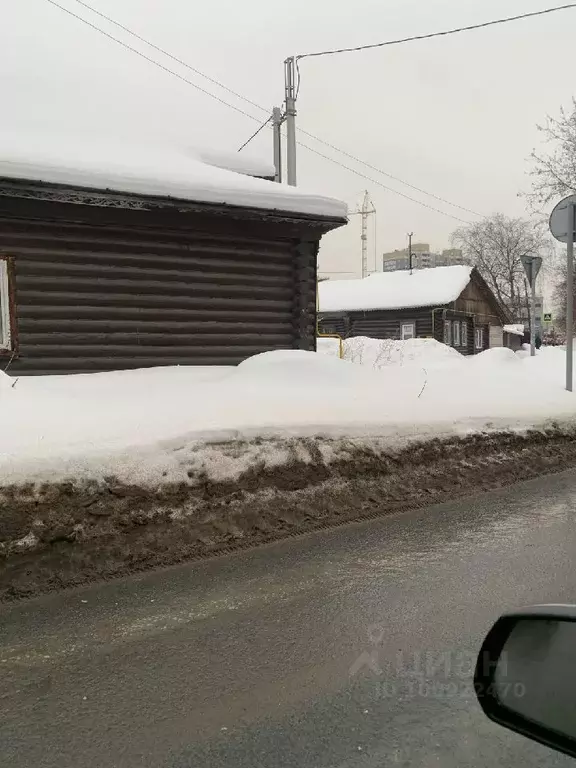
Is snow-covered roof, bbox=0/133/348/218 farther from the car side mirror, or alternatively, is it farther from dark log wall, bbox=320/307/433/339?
dark log wall, bbox=320/307/433/339

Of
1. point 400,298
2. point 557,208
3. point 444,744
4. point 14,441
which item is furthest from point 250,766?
point 400,298

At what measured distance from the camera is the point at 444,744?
7.24 feet

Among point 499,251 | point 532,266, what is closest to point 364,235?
point 499,251

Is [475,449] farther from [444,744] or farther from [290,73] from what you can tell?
[290,73]

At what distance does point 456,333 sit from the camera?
3525 cm

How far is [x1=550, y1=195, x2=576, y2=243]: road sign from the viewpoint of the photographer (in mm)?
8768

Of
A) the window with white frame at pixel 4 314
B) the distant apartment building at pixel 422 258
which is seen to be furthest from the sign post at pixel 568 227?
the distant apartment building at pixel 422 258

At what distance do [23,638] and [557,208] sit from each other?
355 inches

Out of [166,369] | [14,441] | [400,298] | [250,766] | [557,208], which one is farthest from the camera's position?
[400,298]

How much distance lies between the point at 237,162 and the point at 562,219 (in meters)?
5.69

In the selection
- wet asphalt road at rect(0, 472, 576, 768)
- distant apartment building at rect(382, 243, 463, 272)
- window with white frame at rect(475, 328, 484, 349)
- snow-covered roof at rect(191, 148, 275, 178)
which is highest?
distant apartment building at rect(382, 243, 463, 272)

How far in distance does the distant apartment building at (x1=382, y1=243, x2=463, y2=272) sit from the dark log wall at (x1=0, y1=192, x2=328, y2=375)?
5622cm

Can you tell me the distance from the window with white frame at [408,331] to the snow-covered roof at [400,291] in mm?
1193

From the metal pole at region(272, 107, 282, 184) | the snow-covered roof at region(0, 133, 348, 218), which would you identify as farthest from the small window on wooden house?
the snow-covered roof at region(0, 133, 348, 218)
